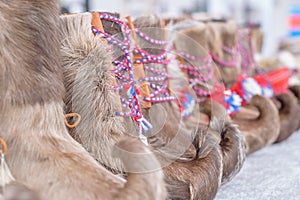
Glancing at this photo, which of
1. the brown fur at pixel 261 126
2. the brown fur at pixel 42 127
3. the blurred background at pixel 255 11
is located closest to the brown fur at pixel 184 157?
the brown fur at pixel 42 127

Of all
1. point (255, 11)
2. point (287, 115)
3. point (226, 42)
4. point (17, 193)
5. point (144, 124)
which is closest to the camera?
point (17, 193)

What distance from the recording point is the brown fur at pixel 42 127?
1.64 feet

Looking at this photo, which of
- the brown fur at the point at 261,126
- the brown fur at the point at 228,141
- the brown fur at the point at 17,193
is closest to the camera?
the brown fur at the point at 17,193

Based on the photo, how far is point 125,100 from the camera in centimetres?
71

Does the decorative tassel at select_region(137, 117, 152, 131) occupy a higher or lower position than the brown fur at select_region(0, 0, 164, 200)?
lower

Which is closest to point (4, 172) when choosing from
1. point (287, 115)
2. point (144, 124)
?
point (144, 124)

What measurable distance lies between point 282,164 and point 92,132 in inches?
21.9

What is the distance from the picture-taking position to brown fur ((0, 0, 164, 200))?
1.64ft

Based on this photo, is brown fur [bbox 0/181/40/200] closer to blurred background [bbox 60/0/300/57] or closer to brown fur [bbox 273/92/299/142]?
brown fur [bbox 273/92/299/142]

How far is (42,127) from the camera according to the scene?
0.56 meters

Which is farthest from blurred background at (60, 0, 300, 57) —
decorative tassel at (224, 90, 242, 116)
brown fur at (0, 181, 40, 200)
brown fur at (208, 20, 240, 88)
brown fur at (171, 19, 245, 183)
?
brown fur at (0, 181, 40, 200)

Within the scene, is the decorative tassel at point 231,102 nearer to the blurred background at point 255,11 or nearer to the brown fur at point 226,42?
the brown fur at point 226,42

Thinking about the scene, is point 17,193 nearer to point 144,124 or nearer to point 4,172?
point 4,172

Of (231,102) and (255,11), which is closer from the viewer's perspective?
(231,102)
